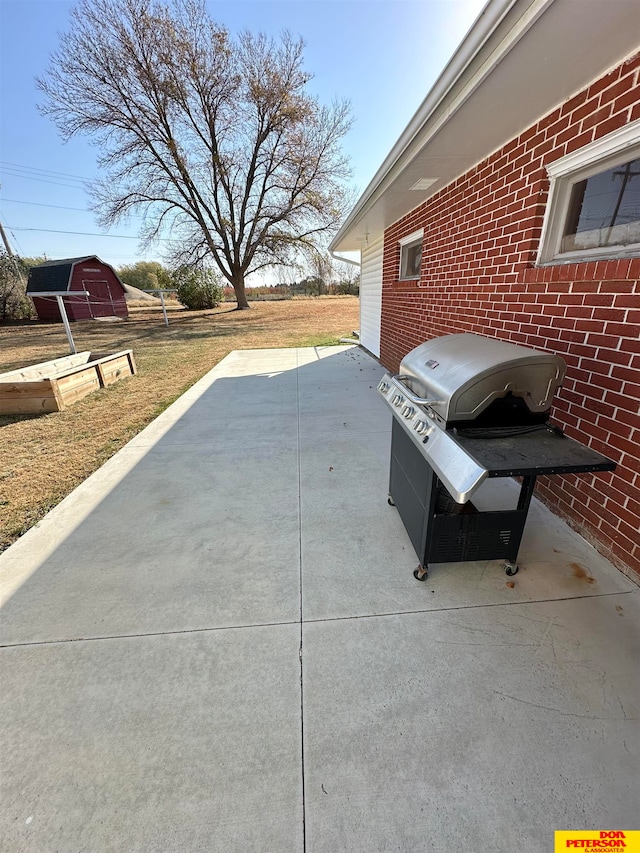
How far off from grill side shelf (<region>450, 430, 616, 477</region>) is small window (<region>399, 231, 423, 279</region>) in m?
3.92

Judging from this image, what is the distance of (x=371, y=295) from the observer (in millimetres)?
7832

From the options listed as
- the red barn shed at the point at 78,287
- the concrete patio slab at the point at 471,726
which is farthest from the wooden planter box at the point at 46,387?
the red barn shed at the point at 78,287

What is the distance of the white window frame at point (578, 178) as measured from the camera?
5.90 ft

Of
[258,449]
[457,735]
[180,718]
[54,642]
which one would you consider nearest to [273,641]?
[180,718]

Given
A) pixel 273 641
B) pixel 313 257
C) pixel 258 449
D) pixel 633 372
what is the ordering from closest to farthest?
pixel 273 641 → pixel 633 372 → pixel 258 449 → pixel 313 257

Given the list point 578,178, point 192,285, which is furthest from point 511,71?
point 192,285

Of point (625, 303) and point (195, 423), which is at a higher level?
point (625, 303)

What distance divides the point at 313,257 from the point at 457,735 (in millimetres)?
20197

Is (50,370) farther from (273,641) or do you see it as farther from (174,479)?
(273,641)

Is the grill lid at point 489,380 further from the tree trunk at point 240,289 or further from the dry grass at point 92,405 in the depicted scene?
the tree trunk at point 240,289

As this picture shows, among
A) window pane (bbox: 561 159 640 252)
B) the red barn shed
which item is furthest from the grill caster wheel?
the red barn shed

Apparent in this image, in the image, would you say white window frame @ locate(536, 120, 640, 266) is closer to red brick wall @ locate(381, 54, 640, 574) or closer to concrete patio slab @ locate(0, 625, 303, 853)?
red brick wall @ locate(381, 54, 640, 574)

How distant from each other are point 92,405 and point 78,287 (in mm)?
17238

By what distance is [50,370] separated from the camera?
18.8 ft
